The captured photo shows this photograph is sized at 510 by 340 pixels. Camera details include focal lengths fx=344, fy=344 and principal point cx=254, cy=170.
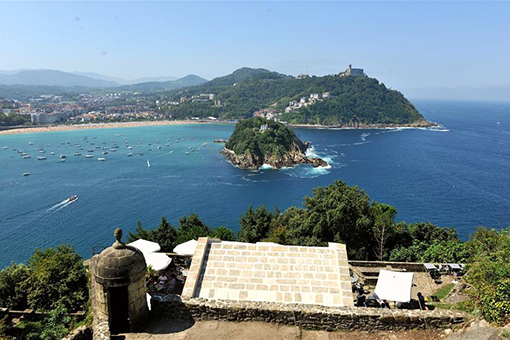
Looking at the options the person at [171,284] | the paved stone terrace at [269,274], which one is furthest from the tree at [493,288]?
the person at [171,284]

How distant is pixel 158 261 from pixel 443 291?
11.0m

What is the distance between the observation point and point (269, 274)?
9656 mm

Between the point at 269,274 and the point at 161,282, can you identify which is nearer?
the point at 269,274

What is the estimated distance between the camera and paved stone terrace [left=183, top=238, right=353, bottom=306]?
30.0ft

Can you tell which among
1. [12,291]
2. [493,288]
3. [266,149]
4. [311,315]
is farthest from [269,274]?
[266,149]

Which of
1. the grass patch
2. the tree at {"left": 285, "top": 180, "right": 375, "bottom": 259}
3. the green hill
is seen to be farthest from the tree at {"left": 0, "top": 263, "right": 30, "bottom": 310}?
the green hill

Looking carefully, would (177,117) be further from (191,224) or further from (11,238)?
(191,224)

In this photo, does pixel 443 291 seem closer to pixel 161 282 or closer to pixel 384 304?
pixel 384 304

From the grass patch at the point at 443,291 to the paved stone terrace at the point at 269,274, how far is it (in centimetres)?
521

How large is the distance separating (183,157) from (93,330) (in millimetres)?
82277

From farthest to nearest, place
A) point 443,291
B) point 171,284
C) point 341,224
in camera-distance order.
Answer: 1. point 341,224
2. point 443,291
3. point 171,284

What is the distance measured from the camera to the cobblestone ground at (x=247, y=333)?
288 inches

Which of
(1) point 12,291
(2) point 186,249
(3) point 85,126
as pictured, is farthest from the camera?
(3) point 85,126

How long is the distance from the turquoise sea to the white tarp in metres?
32.2
